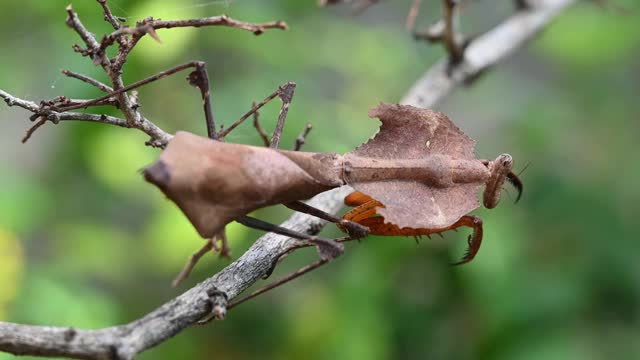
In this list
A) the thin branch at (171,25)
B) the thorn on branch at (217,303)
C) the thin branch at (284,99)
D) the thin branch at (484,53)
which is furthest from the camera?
the thin branch at (484,53)

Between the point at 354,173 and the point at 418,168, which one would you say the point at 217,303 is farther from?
the point at 418,168

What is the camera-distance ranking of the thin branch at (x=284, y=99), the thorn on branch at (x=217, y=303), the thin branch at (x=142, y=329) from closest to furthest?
the thin branch at (x=142, y=329) < the thorn on branch at (x=217, y=303) < the thin branch at (x=284, y=99)

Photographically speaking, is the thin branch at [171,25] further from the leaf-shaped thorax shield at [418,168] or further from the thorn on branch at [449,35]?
the thorn on branch at [449,35]

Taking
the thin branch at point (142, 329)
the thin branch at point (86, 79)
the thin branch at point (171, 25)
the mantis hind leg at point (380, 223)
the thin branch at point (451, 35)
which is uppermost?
the thin branch at point (451, 35)

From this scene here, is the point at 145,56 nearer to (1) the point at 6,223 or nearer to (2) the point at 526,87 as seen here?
(1) the point at 6,223

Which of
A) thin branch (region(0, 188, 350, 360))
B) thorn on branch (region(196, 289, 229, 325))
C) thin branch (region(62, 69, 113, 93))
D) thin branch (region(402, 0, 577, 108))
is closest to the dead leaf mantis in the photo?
thin branch (region(0, 188, 350, 360))

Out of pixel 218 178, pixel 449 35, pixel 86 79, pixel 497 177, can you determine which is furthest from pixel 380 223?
pixel 449 35

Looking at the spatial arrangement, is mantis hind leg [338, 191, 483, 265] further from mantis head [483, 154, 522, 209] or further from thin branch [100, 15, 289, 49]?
thin branch [100, 15, 289, 49]

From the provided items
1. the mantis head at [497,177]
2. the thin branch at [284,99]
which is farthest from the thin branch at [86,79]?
the mantis head at [497,177]

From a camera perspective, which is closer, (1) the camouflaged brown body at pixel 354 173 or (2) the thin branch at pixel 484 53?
(1) the camouflaged brown body at pixel 354 173
